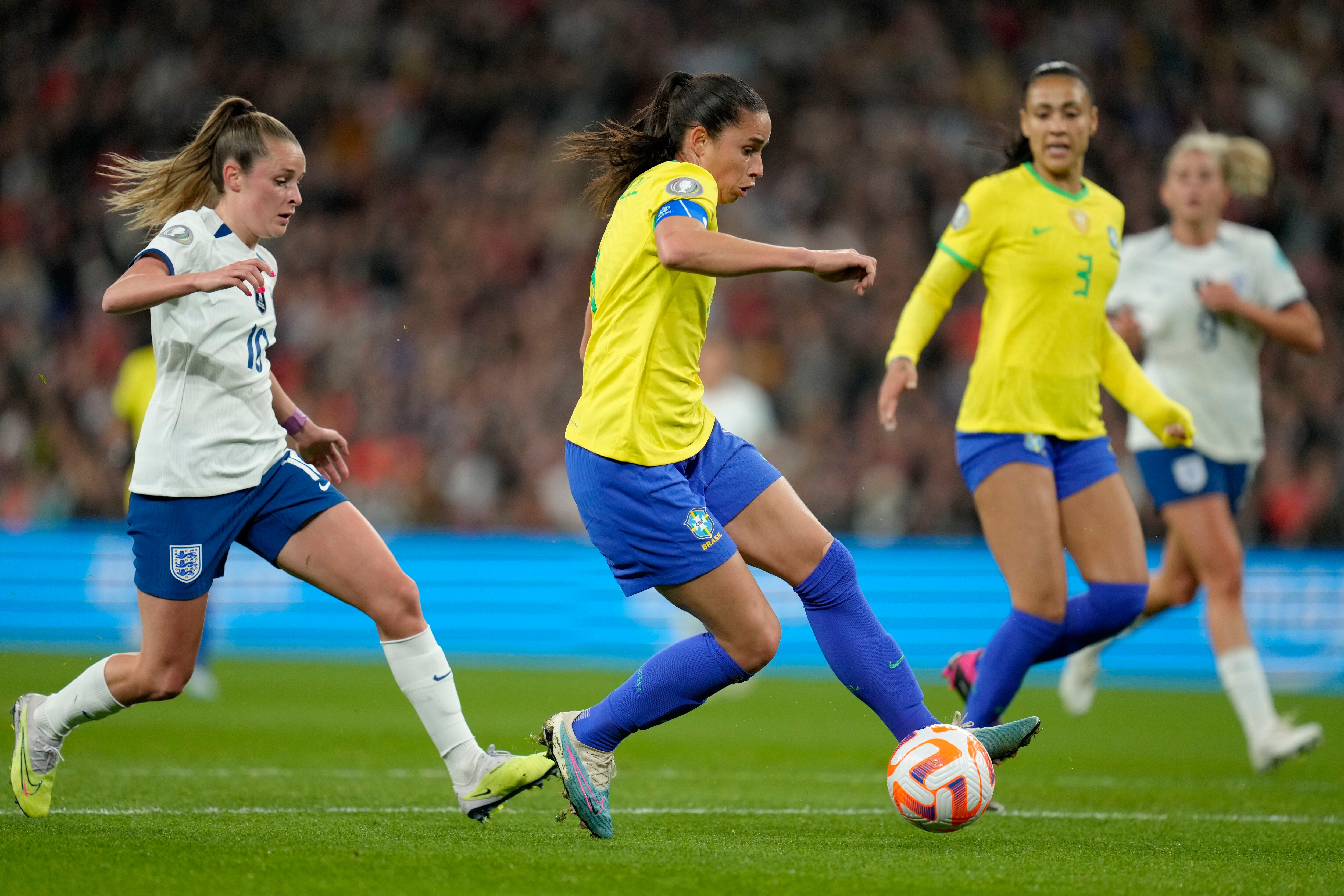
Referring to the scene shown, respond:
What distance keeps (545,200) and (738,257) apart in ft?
43.3

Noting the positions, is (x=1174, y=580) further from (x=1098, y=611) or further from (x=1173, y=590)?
(x=1098, y=611)

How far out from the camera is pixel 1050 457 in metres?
5.32

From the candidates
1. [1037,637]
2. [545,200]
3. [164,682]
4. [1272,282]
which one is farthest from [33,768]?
[545,200]

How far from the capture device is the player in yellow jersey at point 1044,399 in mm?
5238

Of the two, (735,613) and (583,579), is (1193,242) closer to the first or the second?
(735,613)

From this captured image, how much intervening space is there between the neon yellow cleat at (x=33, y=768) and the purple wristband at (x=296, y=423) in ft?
3.83

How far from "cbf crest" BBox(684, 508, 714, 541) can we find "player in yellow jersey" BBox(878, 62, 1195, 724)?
49.6 inches

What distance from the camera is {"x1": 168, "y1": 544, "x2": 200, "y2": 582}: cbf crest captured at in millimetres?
4414

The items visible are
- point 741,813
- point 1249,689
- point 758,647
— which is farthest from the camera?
point 1249,689

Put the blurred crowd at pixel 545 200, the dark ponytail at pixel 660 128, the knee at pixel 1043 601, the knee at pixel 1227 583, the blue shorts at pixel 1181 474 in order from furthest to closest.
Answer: the blurred crowd at pixel 545 200 < the blue shorts at pixel 1181 474 < the knee at pixel 1227 583 < the knee at pixel 1043 601 < the dark ponytail at pixel 660 128

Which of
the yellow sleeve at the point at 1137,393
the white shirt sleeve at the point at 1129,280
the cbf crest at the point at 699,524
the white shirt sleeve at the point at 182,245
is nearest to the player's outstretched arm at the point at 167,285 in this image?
the white shirt sleeve at the point at 182,245

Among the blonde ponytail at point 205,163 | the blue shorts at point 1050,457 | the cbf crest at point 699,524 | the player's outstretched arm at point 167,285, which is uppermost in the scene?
the blonde ponytail at point 205,163

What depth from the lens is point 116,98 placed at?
17.6 metres

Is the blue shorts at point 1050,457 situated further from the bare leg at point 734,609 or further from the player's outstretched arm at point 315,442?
the player's outstretched arm at point 315,442
